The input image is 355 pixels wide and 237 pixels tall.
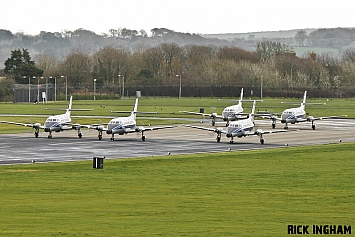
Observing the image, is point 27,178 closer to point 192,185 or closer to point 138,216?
point 192,185

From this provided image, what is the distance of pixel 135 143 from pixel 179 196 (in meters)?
40.0

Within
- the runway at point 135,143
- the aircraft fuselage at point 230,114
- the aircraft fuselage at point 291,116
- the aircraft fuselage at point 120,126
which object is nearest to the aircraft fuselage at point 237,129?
the runway at point 135,143

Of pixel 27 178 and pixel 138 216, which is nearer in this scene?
pixel 138 216

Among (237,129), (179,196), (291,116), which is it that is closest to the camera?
(179,196)

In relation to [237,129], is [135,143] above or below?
below

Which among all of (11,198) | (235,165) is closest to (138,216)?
(11,198)

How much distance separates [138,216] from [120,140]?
5124 centimetres

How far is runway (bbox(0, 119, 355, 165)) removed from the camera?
64.8 m

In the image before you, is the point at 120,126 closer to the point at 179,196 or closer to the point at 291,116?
the point at 291,116

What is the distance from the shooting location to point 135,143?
256 feet

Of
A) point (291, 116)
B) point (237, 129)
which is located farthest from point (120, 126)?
point (291, 116)

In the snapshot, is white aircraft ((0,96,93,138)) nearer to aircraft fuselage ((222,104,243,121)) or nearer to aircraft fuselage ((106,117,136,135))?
aircraft fuselage ((106,117,136,135))

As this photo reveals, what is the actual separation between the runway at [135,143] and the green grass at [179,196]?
19.8 feet

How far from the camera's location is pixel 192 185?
43.4m
